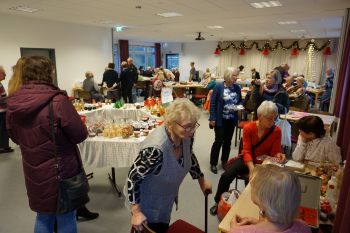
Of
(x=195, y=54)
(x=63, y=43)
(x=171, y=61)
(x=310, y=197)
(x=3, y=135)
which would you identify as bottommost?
(x=3, y=135)

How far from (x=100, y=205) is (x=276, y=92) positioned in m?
2.84

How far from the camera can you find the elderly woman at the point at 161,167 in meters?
1.36

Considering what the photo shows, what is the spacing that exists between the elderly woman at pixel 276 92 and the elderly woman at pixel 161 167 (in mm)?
2643

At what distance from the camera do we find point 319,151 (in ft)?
7.18

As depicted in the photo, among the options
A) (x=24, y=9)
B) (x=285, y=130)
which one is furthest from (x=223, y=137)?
(x=24, y=9)

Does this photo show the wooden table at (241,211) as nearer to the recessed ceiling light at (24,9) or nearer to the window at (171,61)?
the recessed ceiling light at (24,9)

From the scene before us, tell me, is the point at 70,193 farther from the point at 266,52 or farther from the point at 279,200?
the point at 266,52

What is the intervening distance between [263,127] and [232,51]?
1289 centimetres

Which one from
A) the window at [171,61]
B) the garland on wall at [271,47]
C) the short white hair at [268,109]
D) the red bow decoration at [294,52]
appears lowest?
the short white hair at [268,109]

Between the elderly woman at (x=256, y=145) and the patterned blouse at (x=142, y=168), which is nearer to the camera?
the patterned blouse at (x=142, y=168)

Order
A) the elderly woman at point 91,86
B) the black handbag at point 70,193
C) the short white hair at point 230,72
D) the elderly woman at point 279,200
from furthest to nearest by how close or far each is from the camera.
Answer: the elderly woman at point 91,86, the short white hair at point 230,72, the black handbag at point 70,193, the elderly woman at point 279,200

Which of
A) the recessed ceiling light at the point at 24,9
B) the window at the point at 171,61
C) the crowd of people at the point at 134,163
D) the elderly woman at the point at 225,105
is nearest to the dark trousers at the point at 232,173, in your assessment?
the crowd of people at the point at 134,163

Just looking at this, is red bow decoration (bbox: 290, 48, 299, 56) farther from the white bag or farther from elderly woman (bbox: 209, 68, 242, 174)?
elderly woman (bbox: 209, 68, 242, 174)

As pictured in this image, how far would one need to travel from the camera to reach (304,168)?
2.06 m
